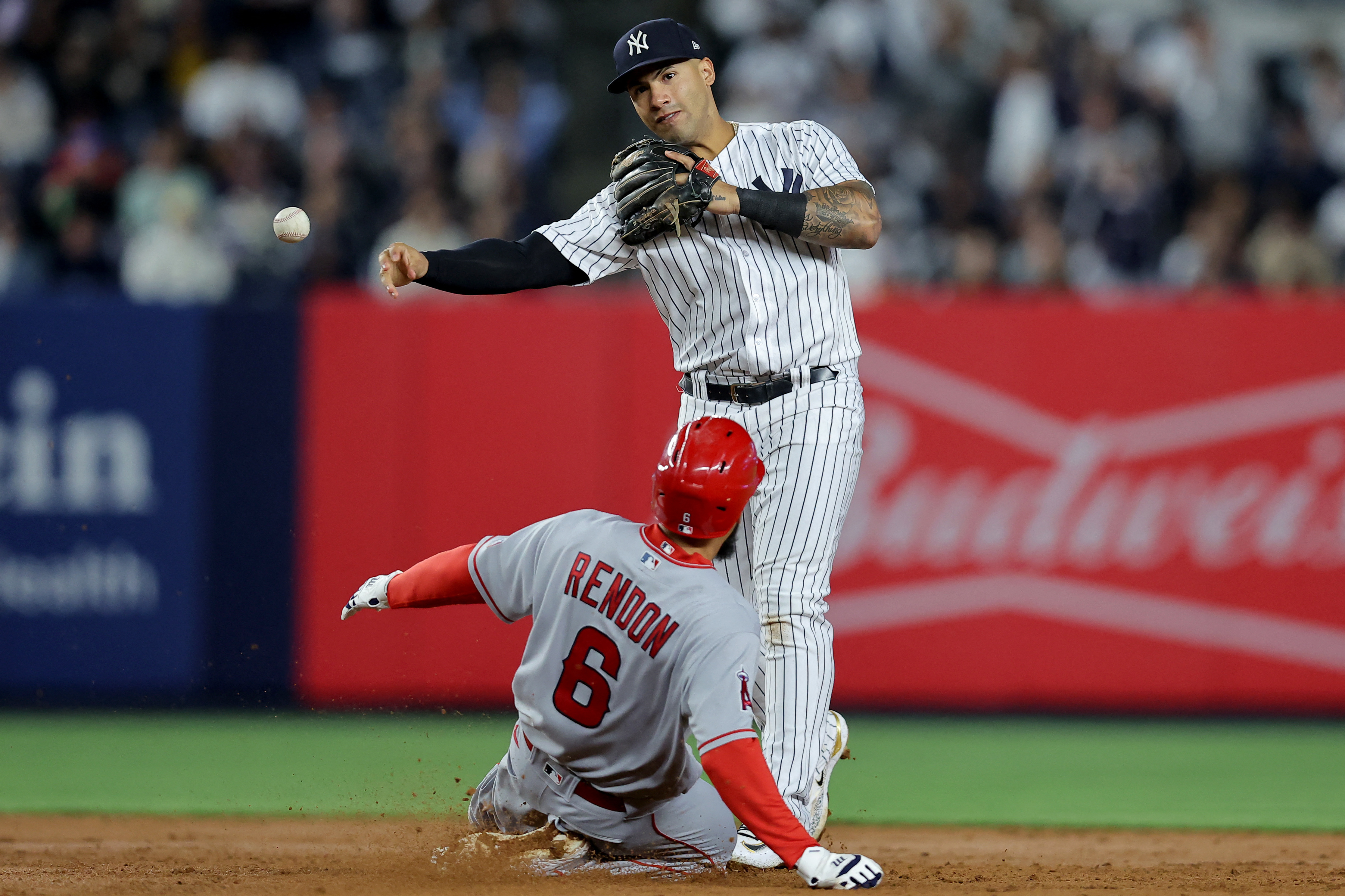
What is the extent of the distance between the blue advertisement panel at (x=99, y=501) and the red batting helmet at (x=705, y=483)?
5182mm

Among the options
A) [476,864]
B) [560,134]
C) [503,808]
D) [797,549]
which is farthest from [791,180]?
[560,134]

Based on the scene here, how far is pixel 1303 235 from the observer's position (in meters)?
9.91

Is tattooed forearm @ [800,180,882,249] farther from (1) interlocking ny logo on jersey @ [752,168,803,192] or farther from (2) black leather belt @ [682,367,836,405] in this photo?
(2) black leather belt @ [682,367,836,405]

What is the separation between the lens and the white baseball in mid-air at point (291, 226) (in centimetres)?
451

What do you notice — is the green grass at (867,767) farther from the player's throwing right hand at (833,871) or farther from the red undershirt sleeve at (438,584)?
the player's throwing right hand at (833,871)

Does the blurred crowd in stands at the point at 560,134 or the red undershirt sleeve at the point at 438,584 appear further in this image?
the blurred crowd in stands at the point at 560,134

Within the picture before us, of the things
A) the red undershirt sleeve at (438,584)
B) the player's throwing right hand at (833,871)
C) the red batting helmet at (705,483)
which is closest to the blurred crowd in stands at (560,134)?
the red batting helmet at (705,483)

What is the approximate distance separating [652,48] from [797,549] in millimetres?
1497

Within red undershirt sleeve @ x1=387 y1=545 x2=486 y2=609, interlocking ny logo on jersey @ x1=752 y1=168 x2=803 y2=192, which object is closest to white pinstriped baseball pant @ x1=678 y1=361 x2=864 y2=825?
interlocking ny logo on jersey @ x1=752 y1=168 x2=803 y2=192

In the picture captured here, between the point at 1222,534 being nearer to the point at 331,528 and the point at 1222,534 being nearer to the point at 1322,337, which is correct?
the point at 1322,337

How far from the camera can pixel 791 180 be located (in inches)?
187

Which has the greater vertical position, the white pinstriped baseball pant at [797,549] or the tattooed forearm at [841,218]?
the tattooed forearm at [841,218]

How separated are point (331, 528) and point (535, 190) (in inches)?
133

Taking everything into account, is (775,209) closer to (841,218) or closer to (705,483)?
(841,218)
